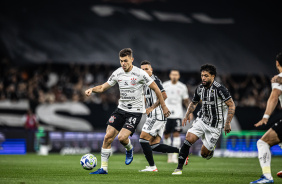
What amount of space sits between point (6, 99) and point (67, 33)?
12.4 ft

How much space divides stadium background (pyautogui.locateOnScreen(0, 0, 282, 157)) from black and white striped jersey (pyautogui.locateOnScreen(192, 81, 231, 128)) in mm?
10159

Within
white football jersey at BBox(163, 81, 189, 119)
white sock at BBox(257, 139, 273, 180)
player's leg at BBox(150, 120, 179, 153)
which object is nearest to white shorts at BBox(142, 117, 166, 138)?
player's leg at BBox(150, 120, 179, 153)

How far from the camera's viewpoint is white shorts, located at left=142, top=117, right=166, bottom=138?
1199cm

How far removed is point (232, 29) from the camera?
888 inches

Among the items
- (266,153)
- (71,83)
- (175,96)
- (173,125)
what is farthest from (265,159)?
(71,83)

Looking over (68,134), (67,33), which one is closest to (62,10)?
(67,33)

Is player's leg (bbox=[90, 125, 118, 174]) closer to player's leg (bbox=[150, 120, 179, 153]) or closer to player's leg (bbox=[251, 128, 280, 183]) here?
player's leg (bbox=[150, 120, 179, 153])

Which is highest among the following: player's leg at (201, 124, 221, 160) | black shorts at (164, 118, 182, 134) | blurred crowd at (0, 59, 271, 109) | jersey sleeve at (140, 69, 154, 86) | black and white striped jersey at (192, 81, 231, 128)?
blurred crowd at (0, 59, 271, 109)

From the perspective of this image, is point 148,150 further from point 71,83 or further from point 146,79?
point 71,83

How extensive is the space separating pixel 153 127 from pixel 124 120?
5.57 feet

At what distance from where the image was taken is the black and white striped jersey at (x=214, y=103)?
10.5 meters

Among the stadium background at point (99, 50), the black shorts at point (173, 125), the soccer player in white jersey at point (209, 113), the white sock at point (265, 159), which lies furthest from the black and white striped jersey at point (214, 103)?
the stadium background at point (99, 50)

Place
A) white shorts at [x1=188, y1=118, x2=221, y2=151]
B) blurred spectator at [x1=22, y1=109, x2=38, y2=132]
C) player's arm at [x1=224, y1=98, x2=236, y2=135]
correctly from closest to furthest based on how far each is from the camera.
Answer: player's arm at [x1=224, y1=98, x2=236, y2=135]
white shorts at [x1=188, y1=118, x2=221, y2=151]
blurred spectator at [x1=22, y1=109, x2=38, y2=132]

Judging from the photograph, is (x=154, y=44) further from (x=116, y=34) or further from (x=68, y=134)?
(x=68, y=134)
